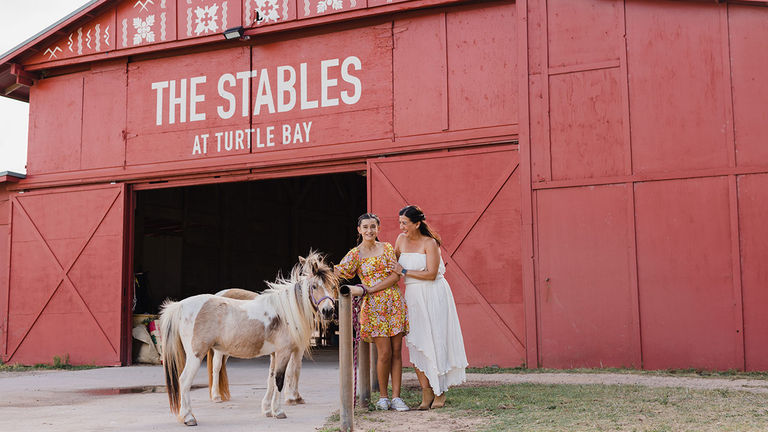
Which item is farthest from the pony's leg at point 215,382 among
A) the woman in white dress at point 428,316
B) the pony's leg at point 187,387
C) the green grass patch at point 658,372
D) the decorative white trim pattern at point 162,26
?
the decorative white trim pattern at point 162,26

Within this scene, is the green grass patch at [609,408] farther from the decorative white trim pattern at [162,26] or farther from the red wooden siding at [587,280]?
the decorative white trim pattern at [162,26]

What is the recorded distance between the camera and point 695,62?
32.5 feet

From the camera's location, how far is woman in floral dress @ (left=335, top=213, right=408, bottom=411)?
6375 millimetres

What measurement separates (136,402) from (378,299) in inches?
121

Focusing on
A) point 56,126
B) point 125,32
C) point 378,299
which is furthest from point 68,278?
point 378,299

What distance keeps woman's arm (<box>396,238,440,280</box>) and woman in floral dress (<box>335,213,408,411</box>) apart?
0.52 feet

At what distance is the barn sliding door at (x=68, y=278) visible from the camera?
1269 cm

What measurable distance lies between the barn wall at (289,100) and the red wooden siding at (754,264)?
3.06 meters

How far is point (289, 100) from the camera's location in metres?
12.0

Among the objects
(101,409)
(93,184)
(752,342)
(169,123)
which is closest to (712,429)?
(752,342)

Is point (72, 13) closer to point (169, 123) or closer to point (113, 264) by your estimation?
point (169, 123)

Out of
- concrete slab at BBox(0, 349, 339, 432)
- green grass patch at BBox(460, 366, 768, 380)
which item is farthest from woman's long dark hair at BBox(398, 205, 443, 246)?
green grass patch at BBox(460, 366, 768, 380)

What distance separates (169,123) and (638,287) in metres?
7.67

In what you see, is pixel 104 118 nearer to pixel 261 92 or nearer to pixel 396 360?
pixel 261 92
